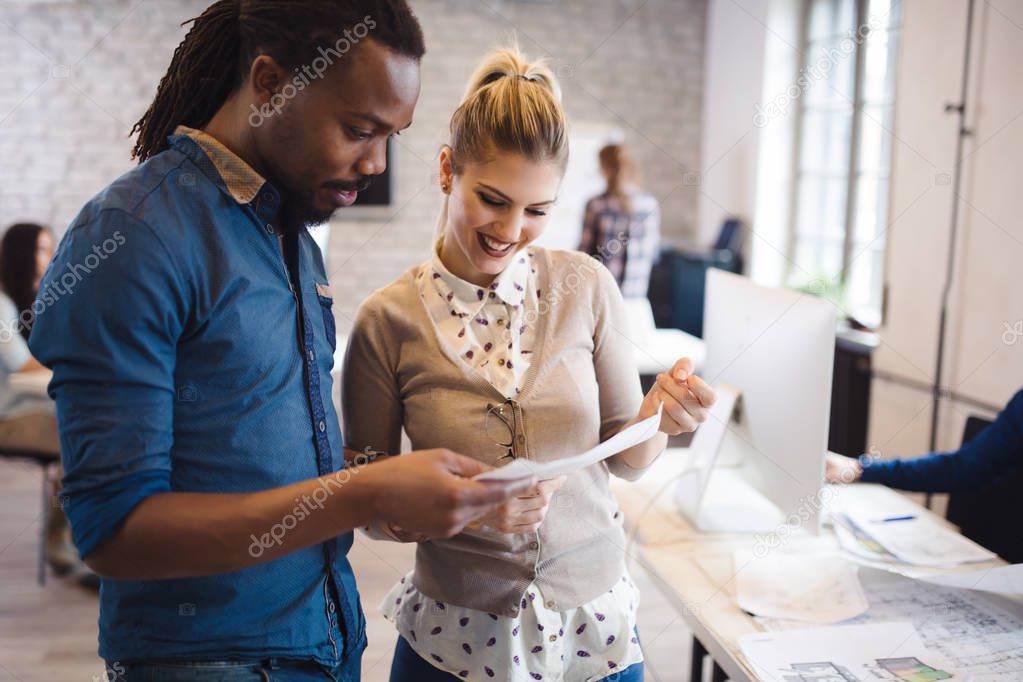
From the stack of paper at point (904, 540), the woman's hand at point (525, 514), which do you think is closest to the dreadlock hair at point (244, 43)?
the woman's hand at point (525, 514)

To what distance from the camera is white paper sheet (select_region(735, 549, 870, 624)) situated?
1414 mm

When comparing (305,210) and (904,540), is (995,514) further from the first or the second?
(305,210)

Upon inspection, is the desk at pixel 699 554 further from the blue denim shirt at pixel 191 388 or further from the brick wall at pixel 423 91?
the brick wall at pixel 423 91

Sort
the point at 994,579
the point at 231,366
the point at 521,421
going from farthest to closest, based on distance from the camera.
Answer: the point at 994,579 < the point at 521,421 < the point at 231,366

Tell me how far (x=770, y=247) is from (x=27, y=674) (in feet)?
16.0

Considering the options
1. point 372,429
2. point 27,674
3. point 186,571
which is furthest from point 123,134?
point 186,571

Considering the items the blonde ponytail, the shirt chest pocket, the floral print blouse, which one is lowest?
the floral print blouse

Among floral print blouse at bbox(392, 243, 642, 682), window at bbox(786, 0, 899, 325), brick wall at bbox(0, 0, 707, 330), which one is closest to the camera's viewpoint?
floral print blouse at bbox(392, 243, 642, 682)

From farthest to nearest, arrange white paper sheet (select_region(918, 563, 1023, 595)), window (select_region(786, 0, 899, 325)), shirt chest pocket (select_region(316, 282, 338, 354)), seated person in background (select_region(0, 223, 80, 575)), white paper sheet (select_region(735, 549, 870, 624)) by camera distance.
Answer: window (select_region(786, 0, 899, 325)) → seated person in background (select_region(0, 223, 80, 575)) → white paper sheet (select_region(735, 549, 870, 624)) → white paper sheet (select_region(918, 563, 1023, 595)) → shirt chest pocket (select_region(316, 282, 338, 354))

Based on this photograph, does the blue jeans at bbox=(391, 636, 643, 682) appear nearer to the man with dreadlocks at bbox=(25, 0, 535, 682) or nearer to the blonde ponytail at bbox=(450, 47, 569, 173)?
the man with dreadlocks at bbox=(25, 0, 535, 682)

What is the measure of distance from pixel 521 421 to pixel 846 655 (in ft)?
2.08

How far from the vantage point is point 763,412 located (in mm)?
1694

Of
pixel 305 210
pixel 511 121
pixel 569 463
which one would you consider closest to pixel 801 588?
pixel 569 463

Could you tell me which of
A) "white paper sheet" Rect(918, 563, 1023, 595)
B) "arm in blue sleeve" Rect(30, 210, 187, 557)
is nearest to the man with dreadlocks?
"arm in blue sleeve" Rect(30, 210, 187, 557)
